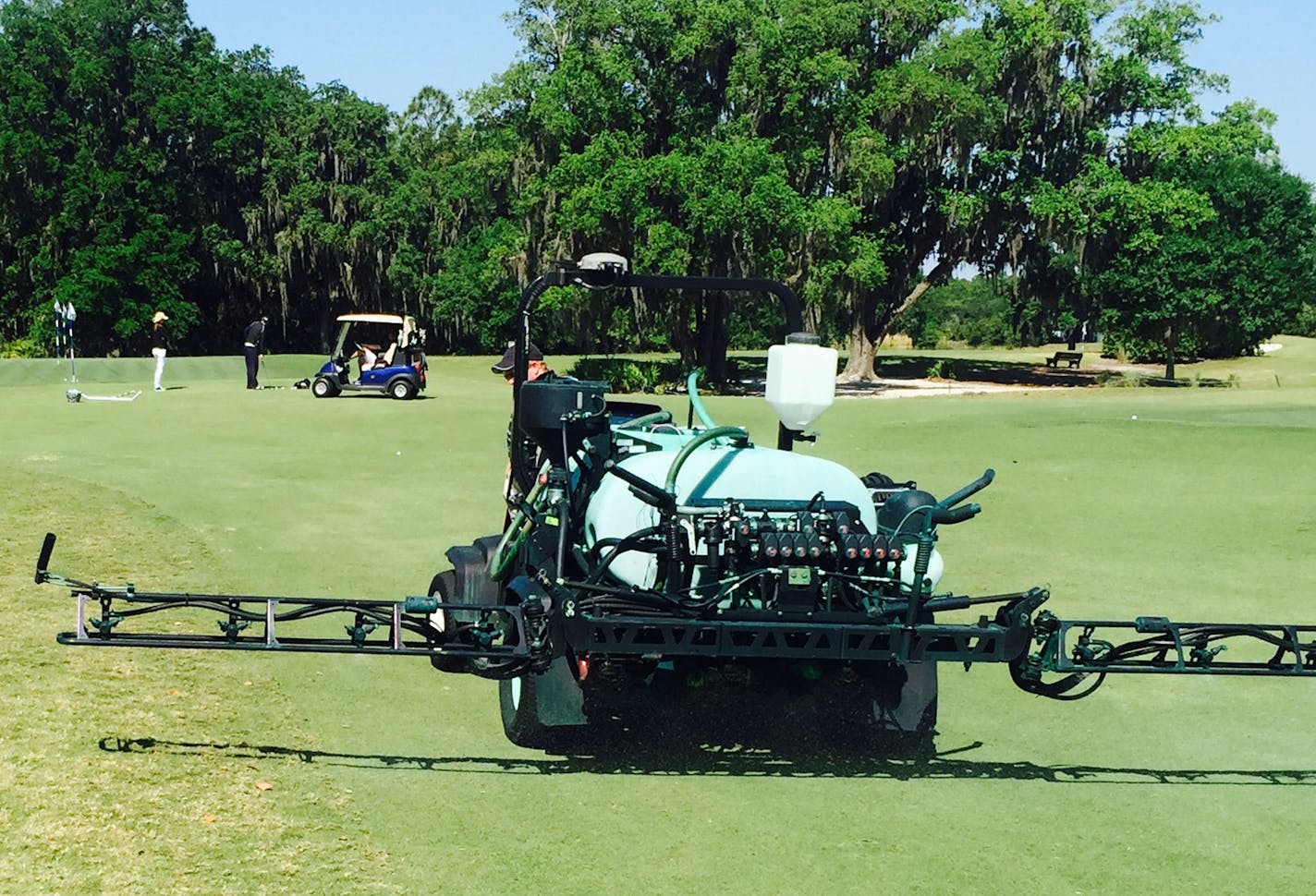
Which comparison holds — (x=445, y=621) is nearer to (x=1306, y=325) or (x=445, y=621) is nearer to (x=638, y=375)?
(x=638, y=375)

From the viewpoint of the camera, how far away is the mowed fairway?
5.34 m

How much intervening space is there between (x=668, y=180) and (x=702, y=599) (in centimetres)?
3505

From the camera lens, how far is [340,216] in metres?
62.8

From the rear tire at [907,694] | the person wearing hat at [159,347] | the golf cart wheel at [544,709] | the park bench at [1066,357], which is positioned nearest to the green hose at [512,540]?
the golf cart wheel at [544,709]

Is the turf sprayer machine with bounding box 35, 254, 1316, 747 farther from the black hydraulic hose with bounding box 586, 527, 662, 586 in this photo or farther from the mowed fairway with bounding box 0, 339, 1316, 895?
the mowed fairway with bounding box 0, 339, 1316, 895

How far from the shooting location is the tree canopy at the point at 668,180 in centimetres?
4200

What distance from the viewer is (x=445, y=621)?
256 inches

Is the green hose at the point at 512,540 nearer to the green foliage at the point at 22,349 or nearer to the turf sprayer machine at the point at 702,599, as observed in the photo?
the turf sprayer machine at the point at 702,599

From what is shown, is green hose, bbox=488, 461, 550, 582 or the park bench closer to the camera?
green hose, bbox=488, 461, 550, 582

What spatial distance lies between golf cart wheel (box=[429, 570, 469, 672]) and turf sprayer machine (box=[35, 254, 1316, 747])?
0.04 metres

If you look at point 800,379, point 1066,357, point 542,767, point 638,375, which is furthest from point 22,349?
point 800,379

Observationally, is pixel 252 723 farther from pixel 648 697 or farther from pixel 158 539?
pixel 158 539

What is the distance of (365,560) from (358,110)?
57.2m

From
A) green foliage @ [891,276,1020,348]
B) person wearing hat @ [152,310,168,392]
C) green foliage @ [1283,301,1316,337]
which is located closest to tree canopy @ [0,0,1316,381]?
person wearing hat @ [152,310,168,392]
